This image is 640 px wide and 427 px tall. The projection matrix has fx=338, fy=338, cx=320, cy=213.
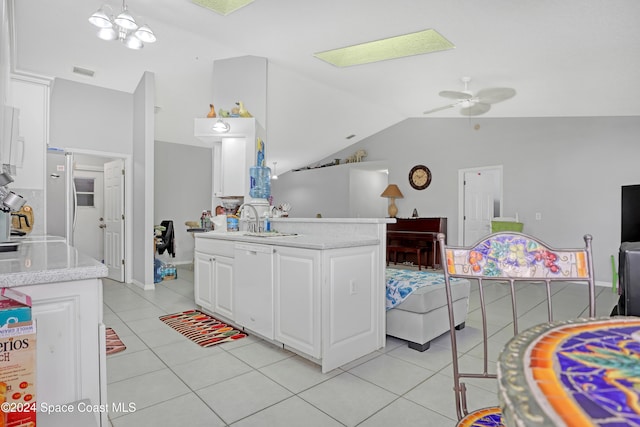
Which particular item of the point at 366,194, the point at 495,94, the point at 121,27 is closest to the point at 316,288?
the point at 121,27

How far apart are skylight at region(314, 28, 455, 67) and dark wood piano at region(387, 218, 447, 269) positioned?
3.59 metres

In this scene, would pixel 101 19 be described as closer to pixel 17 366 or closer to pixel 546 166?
pixel 17 366

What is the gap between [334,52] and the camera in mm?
4273

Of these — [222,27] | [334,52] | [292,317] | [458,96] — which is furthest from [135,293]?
[458,96]

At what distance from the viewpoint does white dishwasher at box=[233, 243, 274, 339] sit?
269 centimetres

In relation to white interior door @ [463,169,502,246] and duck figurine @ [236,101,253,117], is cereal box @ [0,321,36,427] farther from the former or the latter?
white interior door @ [463,169,502,246]

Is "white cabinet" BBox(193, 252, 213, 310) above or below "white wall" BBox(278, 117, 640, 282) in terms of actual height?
below

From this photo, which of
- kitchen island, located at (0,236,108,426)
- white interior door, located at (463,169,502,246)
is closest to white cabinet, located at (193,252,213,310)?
kitchen island, located at (0,236,108,426)

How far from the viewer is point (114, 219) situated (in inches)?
218

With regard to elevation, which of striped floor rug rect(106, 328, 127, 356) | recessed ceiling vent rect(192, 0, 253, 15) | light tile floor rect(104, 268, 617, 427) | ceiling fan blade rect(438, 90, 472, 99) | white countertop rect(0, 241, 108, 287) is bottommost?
striped floor rug rect(106, 328, 127, 356)

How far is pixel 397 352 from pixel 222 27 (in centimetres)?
378

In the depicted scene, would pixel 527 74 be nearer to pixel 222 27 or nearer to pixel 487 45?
pixel 487 45

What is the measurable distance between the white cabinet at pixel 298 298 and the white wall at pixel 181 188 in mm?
5469

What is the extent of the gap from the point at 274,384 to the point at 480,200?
5.79 meters
